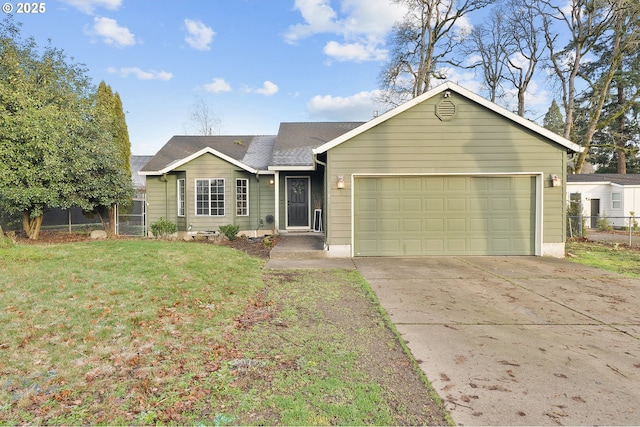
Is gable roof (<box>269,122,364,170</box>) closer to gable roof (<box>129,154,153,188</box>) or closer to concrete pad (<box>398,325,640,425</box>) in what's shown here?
concrete pad (<box>398,325,640,425</box>)

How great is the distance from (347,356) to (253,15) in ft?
44.1

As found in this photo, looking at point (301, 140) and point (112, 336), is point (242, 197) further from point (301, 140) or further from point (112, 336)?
point (112, 336)

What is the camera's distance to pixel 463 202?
28.0 ft

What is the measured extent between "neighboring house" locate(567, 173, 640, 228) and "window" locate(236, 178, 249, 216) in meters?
18.5

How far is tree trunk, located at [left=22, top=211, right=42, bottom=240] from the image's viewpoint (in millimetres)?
11205

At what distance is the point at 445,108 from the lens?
27.2 feet

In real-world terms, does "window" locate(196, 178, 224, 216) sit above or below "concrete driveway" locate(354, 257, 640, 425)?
above

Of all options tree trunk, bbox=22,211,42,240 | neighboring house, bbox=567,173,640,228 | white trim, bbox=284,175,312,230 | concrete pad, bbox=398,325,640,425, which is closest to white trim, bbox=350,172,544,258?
white trim, bbox=284,175,312,230

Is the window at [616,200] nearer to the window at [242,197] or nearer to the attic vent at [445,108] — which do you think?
the attic vent at [445,108]

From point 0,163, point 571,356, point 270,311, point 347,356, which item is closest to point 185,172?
point 0,163

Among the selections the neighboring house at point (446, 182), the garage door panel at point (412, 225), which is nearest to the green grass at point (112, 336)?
the neighboring house at point (446, 182)

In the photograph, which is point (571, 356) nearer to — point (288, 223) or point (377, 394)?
point (377, 394)

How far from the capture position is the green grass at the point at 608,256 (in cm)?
718

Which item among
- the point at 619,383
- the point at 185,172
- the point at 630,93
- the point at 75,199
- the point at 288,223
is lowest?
the point at 619,383
